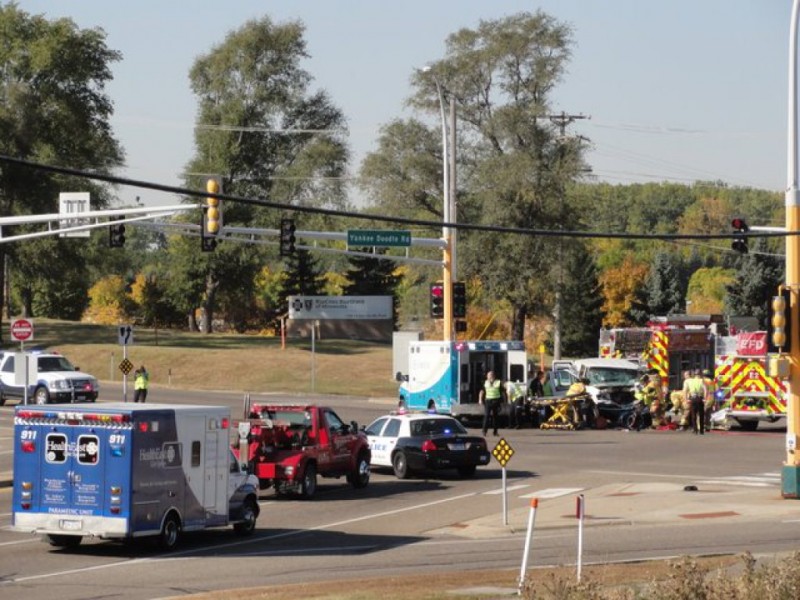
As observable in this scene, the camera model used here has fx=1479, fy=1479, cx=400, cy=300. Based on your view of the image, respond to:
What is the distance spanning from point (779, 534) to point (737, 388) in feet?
70.2

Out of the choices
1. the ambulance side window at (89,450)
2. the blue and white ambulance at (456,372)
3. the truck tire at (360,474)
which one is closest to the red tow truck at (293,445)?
the truck tire at (360,474)

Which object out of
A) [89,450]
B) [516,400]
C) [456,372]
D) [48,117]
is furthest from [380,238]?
[48,117]

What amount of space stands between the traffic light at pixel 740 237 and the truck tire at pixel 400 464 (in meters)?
8.45

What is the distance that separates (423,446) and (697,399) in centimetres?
1408

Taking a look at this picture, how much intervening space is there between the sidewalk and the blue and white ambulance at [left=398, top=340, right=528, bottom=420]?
50.6ft

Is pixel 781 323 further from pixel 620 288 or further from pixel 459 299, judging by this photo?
pixel 620 288

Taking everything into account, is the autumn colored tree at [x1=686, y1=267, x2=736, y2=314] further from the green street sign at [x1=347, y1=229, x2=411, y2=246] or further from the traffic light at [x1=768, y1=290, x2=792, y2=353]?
the traffic light at [x1=768, y1=290, x2=792, y2=353]

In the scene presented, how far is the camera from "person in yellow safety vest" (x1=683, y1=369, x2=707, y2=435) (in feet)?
141

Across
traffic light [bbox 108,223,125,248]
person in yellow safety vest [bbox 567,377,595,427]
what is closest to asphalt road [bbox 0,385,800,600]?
traffic light [bbox 108,223,125,248]

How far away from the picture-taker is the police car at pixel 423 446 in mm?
32125

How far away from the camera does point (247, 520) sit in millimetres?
23766

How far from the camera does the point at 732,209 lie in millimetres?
176500

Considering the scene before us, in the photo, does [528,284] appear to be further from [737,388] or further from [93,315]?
[93,315]

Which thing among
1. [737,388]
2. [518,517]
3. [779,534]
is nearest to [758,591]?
[779,534]
